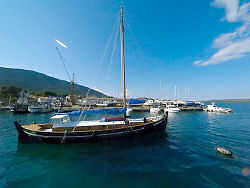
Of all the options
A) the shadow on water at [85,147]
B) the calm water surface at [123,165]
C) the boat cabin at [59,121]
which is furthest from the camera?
the boat cabin at [59,121]

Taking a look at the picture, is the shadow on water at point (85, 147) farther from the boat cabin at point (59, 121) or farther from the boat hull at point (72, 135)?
the boat cabin at point (59, 121)

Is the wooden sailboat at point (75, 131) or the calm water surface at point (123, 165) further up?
the wooden sailboat at point (75, 131)

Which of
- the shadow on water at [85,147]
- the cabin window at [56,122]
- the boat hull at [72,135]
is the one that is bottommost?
the shadow on water at [85,147]

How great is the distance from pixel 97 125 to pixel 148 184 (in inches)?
365

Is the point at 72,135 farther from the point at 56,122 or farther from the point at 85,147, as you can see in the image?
the point at 56,122

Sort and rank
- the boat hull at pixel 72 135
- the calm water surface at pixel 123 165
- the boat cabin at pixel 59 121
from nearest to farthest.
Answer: the calm water surface at pixel 123 165 → the boat hull at pixel 72 135 → the boat cabin at pixel 59 121

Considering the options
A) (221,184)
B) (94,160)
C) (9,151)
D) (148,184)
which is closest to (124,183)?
(148,184)

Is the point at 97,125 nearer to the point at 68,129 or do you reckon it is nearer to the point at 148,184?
the point at 68,129

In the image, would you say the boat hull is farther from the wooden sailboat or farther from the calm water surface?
the calm water surface

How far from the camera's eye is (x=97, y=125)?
1451 centimetres

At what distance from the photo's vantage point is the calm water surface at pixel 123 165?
731cm

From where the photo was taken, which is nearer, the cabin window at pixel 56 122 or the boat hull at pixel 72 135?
the boat hull at pixel 72 135

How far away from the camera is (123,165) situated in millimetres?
9086

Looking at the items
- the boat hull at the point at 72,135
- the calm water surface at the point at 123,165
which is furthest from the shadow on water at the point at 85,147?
the boat hull at the point at 72,135
